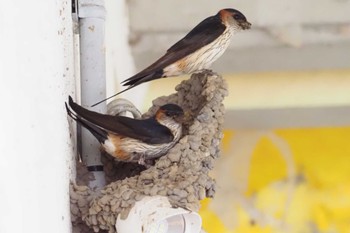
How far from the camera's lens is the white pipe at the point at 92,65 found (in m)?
1.97

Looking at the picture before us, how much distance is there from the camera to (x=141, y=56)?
11.8 ft

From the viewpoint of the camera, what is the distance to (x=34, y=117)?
1406 mm

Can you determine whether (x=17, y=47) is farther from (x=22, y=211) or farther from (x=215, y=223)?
(x=215, y=223)

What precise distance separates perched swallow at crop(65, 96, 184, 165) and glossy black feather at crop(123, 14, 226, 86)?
10 cm

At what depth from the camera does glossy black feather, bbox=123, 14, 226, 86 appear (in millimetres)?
2012

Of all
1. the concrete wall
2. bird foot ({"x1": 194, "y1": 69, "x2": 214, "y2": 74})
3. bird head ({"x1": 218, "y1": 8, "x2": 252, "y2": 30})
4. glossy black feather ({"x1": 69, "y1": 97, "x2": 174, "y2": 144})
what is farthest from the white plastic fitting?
the concrete wall

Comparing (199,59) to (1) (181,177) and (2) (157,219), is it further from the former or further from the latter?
(2) (157,219)

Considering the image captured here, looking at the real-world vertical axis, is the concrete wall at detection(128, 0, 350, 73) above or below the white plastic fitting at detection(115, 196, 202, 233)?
above

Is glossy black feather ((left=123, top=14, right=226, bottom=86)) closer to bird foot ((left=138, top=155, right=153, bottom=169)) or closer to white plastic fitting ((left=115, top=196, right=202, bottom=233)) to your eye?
bird foot ((left=138, top=155, right=153, bottom=169))

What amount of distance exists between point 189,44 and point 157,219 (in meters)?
0.56

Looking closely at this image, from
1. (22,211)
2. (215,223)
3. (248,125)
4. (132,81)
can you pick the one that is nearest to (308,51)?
(248,125)

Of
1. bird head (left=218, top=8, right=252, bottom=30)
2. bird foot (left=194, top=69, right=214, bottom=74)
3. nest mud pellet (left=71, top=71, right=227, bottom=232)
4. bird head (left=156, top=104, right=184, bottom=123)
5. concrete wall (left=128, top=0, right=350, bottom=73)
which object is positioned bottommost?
nest mud pellet (left=71, top=71, right=227, bottom=232)

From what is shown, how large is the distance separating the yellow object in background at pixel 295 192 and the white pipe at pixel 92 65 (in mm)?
1868

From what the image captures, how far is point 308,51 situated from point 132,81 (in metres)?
1.81
